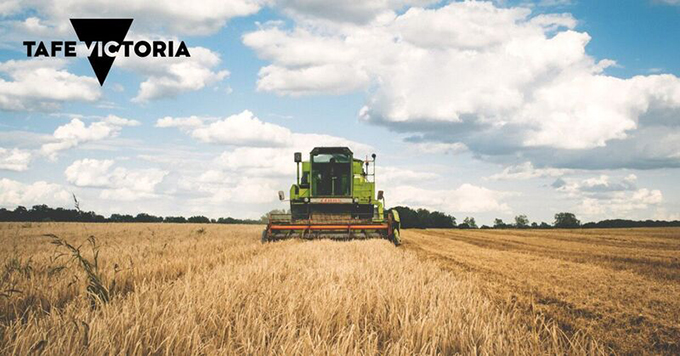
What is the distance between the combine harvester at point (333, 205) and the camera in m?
15.5

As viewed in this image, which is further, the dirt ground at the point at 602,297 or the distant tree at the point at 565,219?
the distant tree at the point at 565,219

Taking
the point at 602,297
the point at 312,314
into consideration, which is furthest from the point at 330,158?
the point at 312,314

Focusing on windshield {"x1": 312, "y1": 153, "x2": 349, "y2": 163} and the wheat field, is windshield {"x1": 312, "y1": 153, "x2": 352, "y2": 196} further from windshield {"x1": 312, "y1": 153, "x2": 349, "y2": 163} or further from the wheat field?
the wheat field

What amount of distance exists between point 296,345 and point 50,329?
1759mm

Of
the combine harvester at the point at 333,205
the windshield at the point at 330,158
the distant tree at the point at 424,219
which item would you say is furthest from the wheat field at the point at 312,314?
the distant tree at the point at 424,219

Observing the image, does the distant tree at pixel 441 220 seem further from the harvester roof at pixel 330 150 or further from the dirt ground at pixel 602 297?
the dirt ground at pixel 602 297

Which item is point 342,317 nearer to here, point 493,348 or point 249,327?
point 249,327

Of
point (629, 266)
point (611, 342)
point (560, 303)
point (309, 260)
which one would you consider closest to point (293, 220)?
point (309, 260)

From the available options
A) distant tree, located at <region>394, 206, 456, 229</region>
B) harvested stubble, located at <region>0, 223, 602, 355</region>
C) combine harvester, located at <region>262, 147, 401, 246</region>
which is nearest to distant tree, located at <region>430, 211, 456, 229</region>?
distant tree, located at <region>394, 206, 456, 229</region>

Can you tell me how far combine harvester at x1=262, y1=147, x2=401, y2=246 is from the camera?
50.8 feet

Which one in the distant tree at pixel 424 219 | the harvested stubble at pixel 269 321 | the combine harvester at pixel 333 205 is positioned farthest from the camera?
the distant tree at pixel 424 219

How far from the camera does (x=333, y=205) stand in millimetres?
17281

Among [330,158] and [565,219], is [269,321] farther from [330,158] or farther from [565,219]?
[565,219]

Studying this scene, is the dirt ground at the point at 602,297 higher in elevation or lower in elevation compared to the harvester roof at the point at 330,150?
lower
